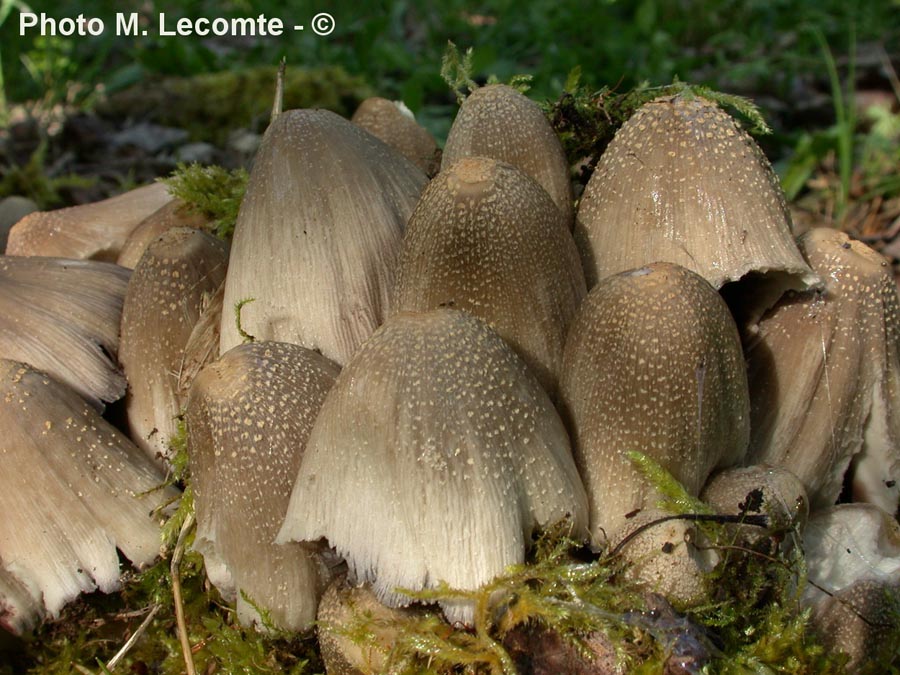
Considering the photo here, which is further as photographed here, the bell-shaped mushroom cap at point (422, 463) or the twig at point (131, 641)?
the twig at point (131, 641)

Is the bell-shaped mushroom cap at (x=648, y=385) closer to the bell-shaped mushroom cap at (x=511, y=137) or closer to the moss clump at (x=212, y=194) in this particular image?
the bell-shaped mushroom cap at (x=511, y=137)

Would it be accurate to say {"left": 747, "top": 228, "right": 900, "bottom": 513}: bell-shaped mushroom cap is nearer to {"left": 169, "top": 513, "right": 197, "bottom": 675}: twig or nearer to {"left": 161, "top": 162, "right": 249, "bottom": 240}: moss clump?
{"left": 169, "top": 513, "right": 197, "bottom": 675}: twig

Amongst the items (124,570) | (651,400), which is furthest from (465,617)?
(124,570)

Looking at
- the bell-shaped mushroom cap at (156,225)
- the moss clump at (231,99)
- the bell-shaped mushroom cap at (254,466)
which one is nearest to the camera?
the bell-shaped mushroom cap at (254,466)

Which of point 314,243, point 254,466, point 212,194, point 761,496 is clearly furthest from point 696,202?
point 212,194

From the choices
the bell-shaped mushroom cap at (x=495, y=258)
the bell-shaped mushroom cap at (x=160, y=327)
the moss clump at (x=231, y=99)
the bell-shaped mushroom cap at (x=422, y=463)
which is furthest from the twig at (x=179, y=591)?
the moss clump at (x=231, y=99)

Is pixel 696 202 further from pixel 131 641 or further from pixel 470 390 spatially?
pixel 131 641

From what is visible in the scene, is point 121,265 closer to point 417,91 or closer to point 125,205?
point 125,205
